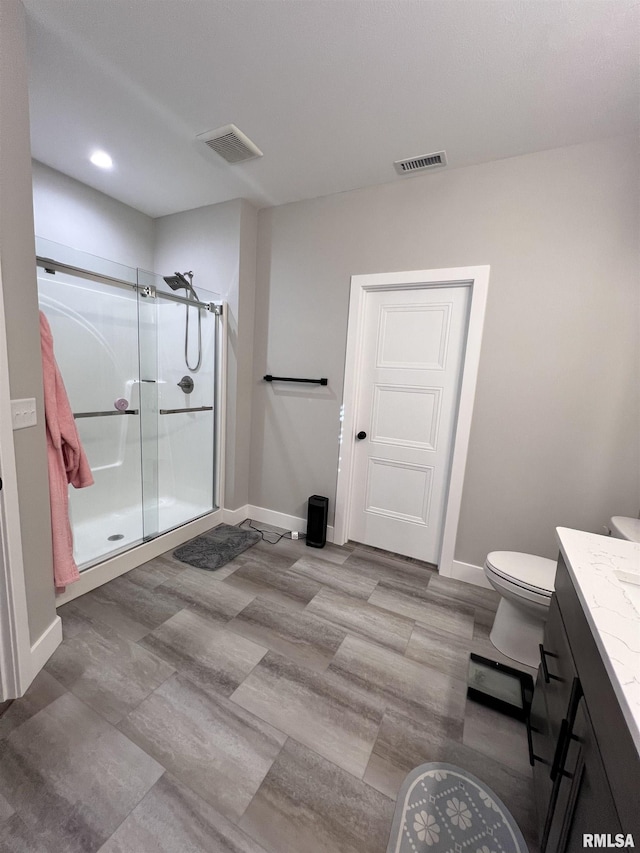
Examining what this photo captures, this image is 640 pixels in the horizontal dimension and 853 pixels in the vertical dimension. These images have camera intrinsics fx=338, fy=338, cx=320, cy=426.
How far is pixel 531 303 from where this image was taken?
200 cm

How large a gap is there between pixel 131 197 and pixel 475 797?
3992mm

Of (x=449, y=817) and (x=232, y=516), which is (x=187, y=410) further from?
(x=449, y=817)

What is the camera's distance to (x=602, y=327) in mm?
1861

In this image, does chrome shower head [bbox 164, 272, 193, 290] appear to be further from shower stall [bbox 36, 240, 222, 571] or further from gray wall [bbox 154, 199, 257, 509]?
gray wall [bbox 154, 199, 257, 509]

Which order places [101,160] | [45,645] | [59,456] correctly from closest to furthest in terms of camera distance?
[45,645] → [59,456] → [101,160]

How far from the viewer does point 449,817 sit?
1054 millimetres

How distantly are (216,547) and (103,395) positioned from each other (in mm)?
1490

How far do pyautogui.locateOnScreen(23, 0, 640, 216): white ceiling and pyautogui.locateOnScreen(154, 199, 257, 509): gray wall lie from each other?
524 millimetres

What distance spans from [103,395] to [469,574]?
9.94 ft

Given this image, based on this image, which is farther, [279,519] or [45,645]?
[279,519]

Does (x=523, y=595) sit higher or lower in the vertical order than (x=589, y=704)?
lower

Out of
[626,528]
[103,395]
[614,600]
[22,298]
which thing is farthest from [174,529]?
[626,528]
